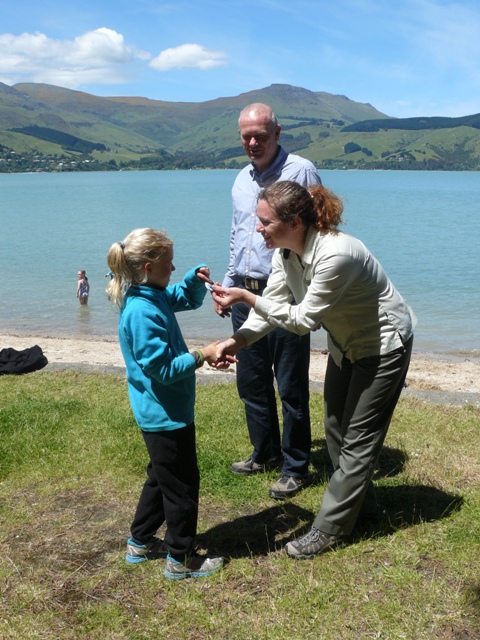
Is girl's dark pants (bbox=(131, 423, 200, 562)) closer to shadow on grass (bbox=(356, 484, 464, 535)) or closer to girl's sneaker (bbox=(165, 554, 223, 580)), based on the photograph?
girl's sneaker (bbox=(165, 554, 223, 580))

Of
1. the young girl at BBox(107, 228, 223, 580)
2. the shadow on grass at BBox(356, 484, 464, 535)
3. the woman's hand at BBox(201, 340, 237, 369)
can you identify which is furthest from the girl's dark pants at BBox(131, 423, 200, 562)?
the shadow on grass at BBox(356, 484, 464, 535)

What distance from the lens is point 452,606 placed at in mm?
3875

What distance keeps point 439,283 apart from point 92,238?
3075 cm

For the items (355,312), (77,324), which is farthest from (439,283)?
(355,312)

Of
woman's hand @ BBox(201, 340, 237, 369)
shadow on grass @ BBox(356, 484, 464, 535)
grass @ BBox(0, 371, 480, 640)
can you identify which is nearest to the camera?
grass @ BBox(0, 371, 480, 640)

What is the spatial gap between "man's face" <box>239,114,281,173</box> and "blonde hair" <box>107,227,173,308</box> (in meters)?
1.87

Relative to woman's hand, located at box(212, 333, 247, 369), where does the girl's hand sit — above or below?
above

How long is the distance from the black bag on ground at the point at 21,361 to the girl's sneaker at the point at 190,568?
6190mm

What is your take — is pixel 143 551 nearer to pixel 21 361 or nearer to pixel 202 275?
pixel 202 275

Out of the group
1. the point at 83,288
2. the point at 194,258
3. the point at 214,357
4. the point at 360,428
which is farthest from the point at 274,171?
the point at 194,258

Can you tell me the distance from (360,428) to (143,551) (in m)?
1.65

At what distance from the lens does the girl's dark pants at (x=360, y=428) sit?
4.38m

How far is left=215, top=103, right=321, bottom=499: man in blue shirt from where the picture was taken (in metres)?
5.62

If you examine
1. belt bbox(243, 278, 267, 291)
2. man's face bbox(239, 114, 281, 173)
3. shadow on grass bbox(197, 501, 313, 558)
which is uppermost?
man's face bbox(239, 114, 281, 173)
